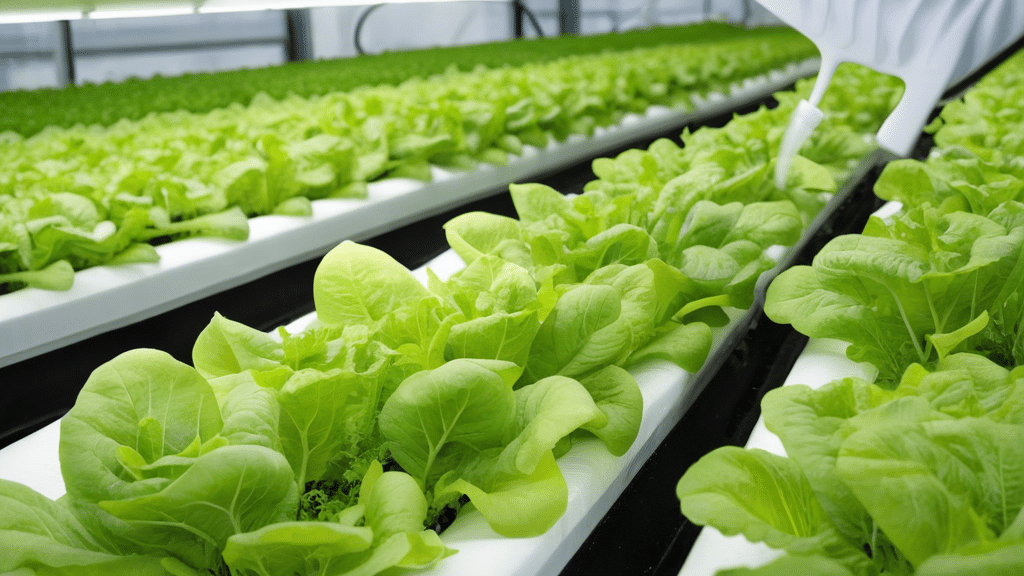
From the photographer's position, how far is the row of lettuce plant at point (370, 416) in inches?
26.2

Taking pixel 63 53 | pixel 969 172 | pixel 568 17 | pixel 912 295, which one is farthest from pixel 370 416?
pixel 568 17

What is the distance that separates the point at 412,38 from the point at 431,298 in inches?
354

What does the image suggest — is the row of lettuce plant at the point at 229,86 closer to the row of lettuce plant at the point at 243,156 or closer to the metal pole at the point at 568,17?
the row of lettuce plant at the point at 243,156

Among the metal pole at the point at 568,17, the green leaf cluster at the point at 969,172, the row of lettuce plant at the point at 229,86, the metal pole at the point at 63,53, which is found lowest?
the green leaf cluster at the point at 969,172

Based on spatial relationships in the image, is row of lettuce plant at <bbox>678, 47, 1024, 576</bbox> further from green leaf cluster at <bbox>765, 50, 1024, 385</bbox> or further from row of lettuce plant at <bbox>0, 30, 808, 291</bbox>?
row of lettuce plant at <bbox>0, 30, 808, 291</bbox>

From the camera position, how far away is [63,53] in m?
5.75

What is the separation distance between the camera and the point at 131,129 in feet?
8.35

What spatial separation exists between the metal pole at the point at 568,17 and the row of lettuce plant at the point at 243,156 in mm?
6993

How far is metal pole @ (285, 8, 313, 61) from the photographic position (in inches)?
296

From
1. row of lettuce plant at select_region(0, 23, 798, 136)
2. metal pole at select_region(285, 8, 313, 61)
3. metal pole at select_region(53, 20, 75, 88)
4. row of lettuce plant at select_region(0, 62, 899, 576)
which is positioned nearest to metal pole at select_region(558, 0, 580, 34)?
metal pole at select_region(285, 8, 313, 61)

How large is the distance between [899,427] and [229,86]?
3.62m

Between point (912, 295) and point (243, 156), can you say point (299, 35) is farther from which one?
point (912, 295)

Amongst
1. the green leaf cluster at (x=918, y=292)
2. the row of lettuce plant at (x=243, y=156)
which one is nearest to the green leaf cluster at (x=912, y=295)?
the green leaf cluster at (x=918, y=292)

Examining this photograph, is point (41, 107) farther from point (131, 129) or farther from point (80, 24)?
point (80, 24)
